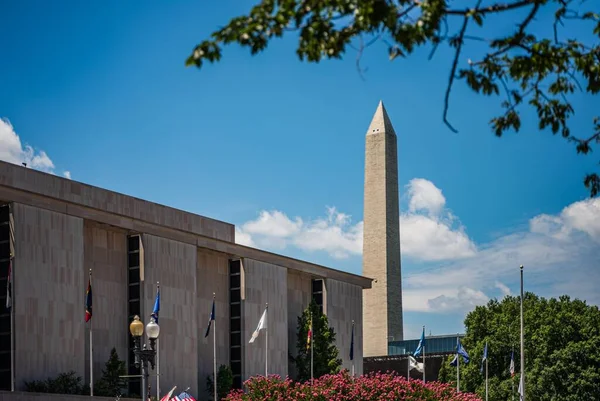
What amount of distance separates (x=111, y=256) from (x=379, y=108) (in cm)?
3853

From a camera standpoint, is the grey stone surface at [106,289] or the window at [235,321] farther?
the window at [235,321]

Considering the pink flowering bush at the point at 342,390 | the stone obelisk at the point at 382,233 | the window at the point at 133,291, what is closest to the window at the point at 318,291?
the stone obelisk at the point at 382,233

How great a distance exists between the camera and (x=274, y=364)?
8875 cm

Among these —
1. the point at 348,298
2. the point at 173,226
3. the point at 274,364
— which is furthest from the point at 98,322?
the point at 348,298

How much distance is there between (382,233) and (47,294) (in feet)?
137

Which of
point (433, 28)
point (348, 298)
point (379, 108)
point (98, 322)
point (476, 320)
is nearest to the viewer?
point (433, 28)

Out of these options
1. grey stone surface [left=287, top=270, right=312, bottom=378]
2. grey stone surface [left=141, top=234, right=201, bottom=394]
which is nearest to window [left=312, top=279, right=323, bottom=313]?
grey stone surface [left=287, top=270, right=312, bottom=378]

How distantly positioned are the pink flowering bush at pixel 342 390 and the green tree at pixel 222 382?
15.9 m

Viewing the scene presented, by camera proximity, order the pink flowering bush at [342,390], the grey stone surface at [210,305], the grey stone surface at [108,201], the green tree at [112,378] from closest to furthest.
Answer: the pink flowering bush at [342,390] < the green tree at [112,378] < the grey stone surface at [108,201] < the grey stone surface at [210,305]

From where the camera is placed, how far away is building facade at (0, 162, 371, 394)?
2635 inches

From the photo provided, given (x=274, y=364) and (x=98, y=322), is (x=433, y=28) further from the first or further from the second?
(x=274, y=364)

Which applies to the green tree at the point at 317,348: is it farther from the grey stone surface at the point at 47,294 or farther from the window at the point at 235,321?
the grey stone surface at the point at 47,294

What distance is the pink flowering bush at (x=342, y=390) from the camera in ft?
205

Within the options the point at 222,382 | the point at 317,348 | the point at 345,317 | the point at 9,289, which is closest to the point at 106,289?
the point at 222,382
